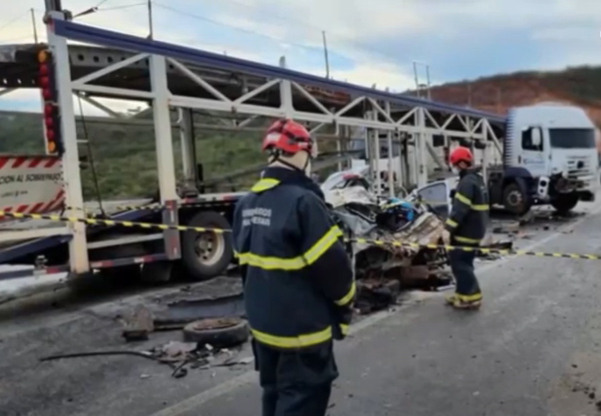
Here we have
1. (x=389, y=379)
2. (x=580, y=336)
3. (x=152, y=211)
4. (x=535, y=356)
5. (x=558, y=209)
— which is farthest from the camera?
(x=558, y=209)

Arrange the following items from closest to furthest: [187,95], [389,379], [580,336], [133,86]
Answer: [389,379] → [580,336] → [133,86] → [187,95]

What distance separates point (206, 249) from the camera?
8.79 meters

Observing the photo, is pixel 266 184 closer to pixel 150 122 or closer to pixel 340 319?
pixel 340 319

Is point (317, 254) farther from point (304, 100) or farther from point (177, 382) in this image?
point (304, 100)

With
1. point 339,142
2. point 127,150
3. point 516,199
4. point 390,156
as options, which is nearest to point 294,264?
point 127,150

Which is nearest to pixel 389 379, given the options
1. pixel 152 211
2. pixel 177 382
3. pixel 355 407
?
pixel 355 407

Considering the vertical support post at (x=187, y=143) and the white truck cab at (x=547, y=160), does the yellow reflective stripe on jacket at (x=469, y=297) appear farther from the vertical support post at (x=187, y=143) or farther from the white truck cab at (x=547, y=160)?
the white truck cab at (x=547, y=160)

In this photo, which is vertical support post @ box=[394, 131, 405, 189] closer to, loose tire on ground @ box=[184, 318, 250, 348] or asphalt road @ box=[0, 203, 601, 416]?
asphalt road @ box=[0, 203, 601, 416]

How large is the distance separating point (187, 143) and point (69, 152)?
3348 mm

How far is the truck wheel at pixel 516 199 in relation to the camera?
17.2 metres

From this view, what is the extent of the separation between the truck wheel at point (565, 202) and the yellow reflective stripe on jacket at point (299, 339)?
16366 mm

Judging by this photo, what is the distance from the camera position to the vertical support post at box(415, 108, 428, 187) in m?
15.1

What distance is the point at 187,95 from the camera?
31.3 feet

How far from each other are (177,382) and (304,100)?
738 cm
